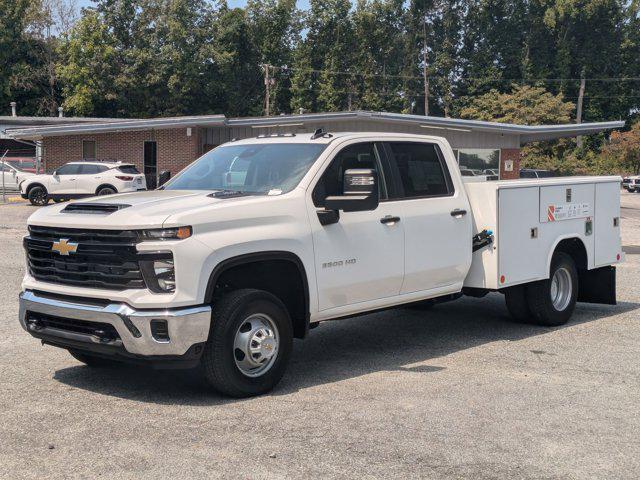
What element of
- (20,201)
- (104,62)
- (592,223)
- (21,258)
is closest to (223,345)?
(592,223)

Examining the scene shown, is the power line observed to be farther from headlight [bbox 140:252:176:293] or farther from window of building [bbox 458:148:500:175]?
headlight [bbox 140:252:176:293]

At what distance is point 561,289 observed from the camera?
30.6ft

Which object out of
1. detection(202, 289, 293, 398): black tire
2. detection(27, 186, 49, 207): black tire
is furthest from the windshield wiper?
detection(27, 186, 49, 207): black tire

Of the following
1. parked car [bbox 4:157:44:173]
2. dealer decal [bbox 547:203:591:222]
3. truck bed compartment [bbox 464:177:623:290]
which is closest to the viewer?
truck bed compartment [bbox 464:177:623:290]

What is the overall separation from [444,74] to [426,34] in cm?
503

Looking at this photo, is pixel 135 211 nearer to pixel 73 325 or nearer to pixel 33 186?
pixel 73 325

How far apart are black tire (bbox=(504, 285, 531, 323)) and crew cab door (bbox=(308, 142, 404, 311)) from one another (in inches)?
87.0

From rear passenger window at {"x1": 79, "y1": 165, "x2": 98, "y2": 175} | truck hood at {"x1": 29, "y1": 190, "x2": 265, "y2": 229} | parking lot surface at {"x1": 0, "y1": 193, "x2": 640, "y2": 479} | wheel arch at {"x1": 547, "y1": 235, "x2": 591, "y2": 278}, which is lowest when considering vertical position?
parking lot surface at {"x1": 0, "y1": 193, "x2": 640, "y2": 479}

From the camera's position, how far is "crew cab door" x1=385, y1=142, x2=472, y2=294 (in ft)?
24.3

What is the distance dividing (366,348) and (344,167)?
2000 mm

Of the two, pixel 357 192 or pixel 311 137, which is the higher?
pixel 311 137

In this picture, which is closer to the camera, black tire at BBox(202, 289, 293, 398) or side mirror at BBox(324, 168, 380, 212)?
black tire at BBox(202, 289, 293, 398)

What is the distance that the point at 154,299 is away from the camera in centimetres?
567

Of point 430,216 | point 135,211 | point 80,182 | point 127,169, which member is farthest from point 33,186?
point 135,211
